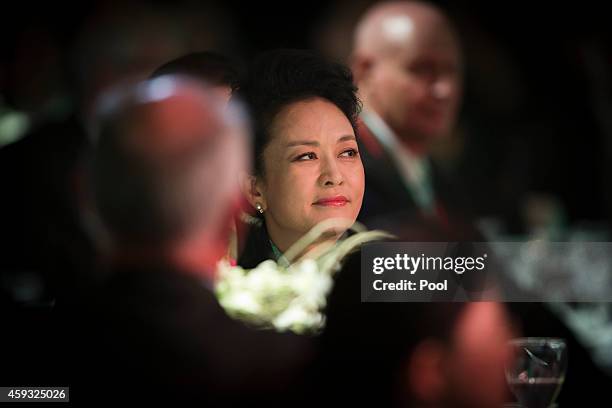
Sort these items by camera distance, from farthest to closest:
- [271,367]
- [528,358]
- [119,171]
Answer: [271,367]
[119,171]
[528,358]

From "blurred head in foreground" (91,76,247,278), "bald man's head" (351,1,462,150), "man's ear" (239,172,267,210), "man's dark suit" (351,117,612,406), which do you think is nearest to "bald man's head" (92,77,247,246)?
"blurred head in foreground" (91,76,247,278)

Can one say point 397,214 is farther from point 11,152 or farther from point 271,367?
point 11,152

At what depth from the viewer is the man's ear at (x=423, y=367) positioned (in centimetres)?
191

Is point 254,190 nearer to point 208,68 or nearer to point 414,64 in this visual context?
point 208,68

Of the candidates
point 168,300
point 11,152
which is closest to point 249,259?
point 168,300

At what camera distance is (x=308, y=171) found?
6.46ft

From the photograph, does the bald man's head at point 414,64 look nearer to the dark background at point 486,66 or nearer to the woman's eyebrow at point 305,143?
the dark background at point 486,66

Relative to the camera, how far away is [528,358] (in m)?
1.52

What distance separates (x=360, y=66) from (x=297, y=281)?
0.49 meters

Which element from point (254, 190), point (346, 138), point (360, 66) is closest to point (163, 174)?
point (254, 190)

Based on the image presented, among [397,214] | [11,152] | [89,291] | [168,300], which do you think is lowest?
[168,300]

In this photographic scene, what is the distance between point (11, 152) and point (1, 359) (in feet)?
1.47

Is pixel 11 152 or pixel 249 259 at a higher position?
pixel 11 152

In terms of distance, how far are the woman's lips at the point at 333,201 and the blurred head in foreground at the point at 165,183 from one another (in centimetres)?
29
